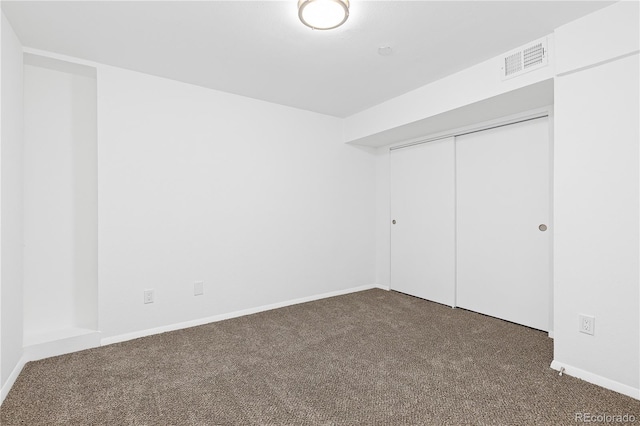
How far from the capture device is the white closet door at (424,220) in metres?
3.72

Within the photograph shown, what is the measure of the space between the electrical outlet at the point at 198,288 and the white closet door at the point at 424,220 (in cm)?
245

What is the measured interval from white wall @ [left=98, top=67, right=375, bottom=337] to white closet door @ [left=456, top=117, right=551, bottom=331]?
4.61 feet

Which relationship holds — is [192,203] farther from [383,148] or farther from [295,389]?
[383,148]

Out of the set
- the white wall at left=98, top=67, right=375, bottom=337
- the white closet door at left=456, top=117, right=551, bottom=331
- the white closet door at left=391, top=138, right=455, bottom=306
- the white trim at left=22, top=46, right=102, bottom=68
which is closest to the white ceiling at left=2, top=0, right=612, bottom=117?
the white trim at left=22, top=46, right=102, bottom=68

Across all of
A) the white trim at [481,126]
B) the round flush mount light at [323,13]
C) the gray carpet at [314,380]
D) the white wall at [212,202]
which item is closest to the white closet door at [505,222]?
the white trim at [481,126]

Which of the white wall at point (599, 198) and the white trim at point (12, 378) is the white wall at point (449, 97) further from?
the white trim at point (12, 378)

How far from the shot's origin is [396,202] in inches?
170

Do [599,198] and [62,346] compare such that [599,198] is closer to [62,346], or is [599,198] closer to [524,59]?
[524,59]

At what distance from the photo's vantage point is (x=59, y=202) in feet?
8.91

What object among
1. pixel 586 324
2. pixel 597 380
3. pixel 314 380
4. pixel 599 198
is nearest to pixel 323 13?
pixel 599 198

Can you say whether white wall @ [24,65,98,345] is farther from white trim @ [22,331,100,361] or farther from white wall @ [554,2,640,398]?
white wall @ [554,2,640,398]

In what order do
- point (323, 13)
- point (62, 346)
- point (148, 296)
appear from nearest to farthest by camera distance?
point (323, 13), point (62, 346), point (148, 296)

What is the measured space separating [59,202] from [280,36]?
89.3 inches

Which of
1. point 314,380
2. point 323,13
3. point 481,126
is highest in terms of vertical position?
point 323,13
